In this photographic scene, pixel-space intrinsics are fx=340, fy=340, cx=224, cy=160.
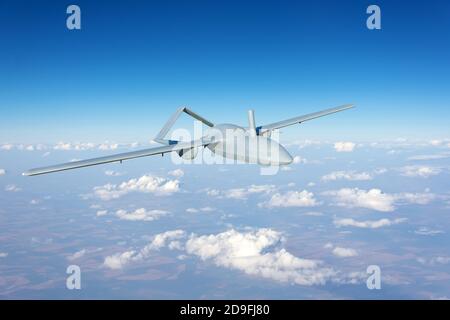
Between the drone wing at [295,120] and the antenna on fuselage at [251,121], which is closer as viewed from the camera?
the antenna on fuselage at [251,121]

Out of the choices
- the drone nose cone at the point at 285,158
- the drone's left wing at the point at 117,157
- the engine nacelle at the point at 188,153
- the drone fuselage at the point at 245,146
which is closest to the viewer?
the drone's left wing at the point at 117,157

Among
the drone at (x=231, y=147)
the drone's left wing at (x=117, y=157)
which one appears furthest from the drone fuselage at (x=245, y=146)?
the drone's left wing at (x=117, y=157)

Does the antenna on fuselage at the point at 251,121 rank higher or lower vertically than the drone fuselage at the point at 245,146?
higher

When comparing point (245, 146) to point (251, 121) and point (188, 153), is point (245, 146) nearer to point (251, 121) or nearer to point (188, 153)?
point (251, 121)

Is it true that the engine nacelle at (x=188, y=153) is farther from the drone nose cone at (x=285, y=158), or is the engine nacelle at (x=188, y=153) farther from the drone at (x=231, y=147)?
the drone nose cone at (x=285, y=158)

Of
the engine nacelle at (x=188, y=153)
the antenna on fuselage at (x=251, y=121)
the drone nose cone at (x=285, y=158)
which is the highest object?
the antenna on fuselage at (x=251, y=121)

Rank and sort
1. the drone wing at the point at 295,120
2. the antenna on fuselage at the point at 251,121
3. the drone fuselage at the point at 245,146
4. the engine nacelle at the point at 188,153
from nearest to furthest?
1. the drone fuselage at the point at 245,146
2. the antenna on fuselage at the point at 251,121
3. the engine nacelle at the point at 188,153
4. the drone wing at the point at 295,120

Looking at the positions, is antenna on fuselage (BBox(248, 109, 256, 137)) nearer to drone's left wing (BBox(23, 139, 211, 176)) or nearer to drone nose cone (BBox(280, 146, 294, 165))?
drone's left wing (BBox(23, 139, 211, 176))

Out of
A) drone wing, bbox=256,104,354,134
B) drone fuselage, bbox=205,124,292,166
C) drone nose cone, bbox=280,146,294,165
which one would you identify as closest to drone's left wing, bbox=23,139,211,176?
drone fuselage, bbox=205,124,292,166
